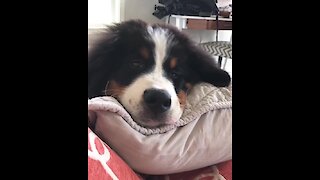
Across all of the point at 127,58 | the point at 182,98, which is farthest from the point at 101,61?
the point at 182,98

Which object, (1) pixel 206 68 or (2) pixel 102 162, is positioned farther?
(1) pixel 206 68

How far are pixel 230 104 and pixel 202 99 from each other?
0.17 feet

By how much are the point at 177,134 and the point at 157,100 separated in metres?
0.08

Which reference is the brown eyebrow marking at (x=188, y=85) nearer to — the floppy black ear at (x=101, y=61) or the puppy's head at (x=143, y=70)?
the puppy's head at (x=143, y=70)

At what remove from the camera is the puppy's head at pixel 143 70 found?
2.10ft

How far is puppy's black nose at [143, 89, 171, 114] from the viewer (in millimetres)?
642

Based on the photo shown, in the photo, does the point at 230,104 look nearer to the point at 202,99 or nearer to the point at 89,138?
the point at 202,99

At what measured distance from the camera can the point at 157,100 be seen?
0.65m

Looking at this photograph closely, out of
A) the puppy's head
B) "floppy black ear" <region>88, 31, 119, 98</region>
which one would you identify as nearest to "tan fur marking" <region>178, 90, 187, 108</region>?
the puppy's head

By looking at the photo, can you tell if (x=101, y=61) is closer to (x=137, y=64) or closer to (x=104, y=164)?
(x=137, y=64)

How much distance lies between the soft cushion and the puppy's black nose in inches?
1.4

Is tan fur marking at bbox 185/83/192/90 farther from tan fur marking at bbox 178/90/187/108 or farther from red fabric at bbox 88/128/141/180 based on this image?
red fabric at bbox 88/128/141/180
